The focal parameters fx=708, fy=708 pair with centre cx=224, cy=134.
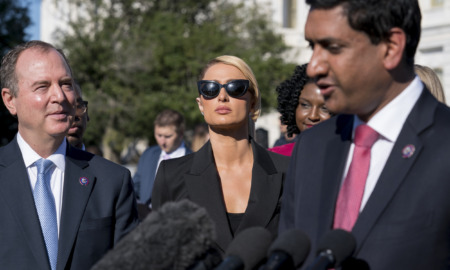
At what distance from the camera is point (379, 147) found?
2.87 metres

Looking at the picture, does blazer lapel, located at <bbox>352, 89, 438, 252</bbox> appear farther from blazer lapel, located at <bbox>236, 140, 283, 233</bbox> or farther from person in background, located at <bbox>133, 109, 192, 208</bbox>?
person in background, located at <bbox>133, 109, 192, 208</bbox>

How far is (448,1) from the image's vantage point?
31859 mm

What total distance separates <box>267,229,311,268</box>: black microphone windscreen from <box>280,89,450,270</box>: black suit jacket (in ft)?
1.15

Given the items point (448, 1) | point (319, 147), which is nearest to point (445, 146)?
point (319, 147)

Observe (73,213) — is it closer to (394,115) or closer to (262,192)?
(262,192)

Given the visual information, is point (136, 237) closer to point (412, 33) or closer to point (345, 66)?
point (345, 66)

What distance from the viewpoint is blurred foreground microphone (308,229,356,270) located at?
2318 millimetres

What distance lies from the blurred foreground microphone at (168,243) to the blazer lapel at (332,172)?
714 millimetres

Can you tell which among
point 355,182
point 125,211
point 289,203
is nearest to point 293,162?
point 289,203

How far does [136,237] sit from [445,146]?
1250mm

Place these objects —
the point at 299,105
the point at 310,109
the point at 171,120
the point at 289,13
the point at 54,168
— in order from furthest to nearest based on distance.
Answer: the point at 289,13 < the point at 171,120 < the point at 299,105 < the point at 310,109 < the point at 54,168

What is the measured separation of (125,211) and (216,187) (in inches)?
32.1

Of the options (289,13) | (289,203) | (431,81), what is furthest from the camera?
(289,13)

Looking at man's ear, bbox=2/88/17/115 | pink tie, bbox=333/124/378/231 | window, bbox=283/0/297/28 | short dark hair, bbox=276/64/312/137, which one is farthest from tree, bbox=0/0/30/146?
pink tie, bbox=333/124/378/231
